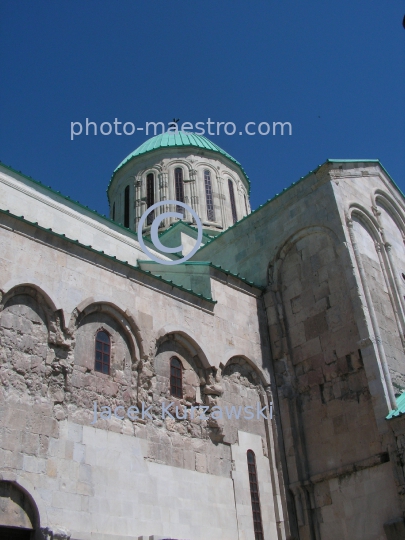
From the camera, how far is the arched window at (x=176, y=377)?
12114 mm

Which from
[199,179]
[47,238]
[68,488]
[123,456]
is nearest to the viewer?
[68,488]

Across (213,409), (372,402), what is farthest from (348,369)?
(213,409)

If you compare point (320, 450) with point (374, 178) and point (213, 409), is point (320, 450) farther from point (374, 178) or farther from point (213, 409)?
point (374, 178)

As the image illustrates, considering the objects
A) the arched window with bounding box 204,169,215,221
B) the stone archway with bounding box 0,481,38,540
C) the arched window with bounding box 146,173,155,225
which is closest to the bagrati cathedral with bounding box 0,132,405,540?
the stone archway with bounding box 0,481,38,540

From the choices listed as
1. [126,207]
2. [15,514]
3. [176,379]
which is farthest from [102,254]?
[126,207]

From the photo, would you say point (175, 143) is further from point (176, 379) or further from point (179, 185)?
point (176, 379)

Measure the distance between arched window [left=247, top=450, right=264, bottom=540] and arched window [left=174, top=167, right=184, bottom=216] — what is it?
1177 centimetres

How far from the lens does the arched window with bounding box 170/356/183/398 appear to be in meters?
12.1

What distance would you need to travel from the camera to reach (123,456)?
34.0ft

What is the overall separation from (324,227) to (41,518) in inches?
378

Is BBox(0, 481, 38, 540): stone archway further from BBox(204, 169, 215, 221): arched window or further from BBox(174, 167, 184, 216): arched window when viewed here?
BBox(204, 169, 215, 221): arched window

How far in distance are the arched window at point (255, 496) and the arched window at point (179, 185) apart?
11.8 meters

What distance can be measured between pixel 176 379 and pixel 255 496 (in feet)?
9.78

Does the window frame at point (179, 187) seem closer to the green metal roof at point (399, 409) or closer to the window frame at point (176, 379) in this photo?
the window frame at point (176, 379)
